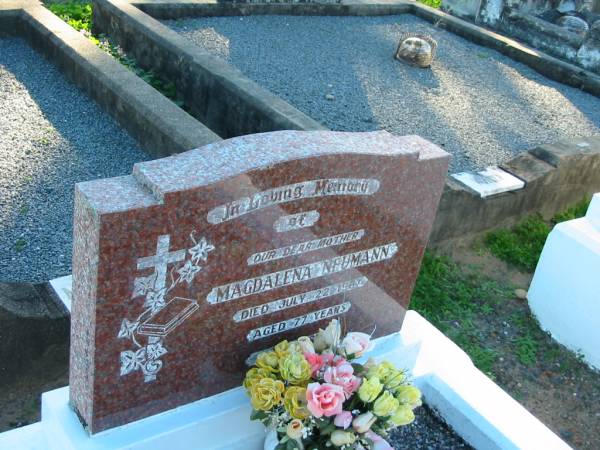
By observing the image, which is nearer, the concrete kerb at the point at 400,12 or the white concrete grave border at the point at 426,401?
the white concrete grave border at the point at 426,401

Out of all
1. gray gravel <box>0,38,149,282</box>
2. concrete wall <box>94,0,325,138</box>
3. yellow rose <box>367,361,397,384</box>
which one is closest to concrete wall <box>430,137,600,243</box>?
concrete wall <box>94,0,325,138</box>

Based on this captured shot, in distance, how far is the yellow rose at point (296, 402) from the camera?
2.56 m

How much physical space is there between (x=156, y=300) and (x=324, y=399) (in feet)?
2.15

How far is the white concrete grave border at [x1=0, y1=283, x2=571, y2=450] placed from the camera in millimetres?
2621

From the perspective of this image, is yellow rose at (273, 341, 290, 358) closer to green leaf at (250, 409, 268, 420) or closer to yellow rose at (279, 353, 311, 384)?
yellow rose at (279, 353, 311, 384)

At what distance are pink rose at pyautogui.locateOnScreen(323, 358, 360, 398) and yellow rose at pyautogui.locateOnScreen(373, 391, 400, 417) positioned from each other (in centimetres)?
10

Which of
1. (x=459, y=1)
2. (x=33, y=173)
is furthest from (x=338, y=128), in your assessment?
(x=459, y=1)

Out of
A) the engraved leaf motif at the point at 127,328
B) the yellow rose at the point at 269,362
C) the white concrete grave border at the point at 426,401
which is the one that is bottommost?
the white concrete grave border at the point at 426,401

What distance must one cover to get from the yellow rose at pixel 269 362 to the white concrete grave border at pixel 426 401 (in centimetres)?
22

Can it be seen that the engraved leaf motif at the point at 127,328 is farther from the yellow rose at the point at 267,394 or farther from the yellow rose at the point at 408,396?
the yellow rose at the point at 408,396

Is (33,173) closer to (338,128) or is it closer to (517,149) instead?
(338,128)

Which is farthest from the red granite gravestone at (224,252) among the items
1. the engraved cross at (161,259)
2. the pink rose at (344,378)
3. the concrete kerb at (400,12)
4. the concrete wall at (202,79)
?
the concrete kerb at (400,12)

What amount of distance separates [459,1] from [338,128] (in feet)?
17.4

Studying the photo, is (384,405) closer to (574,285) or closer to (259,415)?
(259,415)
